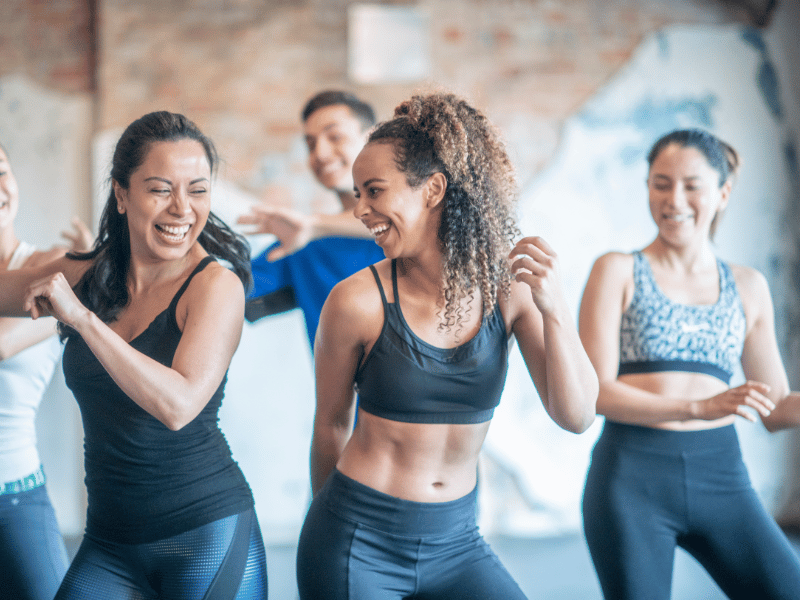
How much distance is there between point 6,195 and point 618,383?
6.10ft

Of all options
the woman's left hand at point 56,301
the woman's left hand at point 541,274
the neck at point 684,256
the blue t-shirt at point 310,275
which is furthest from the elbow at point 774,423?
the woman's left hand at point 56,301

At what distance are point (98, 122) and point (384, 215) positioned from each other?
3153mm

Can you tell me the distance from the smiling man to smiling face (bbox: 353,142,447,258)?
61 cm

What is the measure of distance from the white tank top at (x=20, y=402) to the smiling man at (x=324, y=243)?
2.15 feet

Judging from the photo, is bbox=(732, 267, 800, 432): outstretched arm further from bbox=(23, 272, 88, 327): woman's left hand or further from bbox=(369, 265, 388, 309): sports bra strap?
bbox=(23, 272, 88, 327): woman's left hand

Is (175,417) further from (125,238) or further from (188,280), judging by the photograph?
(125,238)

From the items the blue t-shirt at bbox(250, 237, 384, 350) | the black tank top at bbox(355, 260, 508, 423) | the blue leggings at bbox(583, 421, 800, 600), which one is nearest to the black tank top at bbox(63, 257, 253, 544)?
the black tank top at bbox(355, 260, 508, 423)

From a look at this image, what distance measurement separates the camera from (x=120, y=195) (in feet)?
5.09

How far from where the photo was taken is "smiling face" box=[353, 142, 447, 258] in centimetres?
141

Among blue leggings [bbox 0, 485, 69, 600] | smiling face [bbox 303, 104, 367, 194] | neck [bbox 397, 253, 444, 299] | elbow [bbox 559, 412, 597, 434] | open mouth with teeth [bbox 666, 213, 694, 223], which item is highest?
smiling face [bbox 303, 104, 367, 194]

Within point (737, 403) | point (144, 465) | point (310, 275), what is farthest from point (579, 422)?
point (310, 275)

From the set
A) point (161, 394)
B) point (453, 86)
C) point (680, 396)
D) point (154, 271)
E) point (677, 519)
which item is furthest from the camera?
point (453, 86)

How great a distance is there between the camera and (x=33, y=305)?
1317 millimetres

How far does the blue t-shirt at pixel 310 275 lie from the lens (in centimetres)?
225
